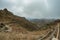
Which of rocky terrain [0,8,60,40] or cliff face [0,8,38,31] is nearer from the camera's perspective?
rocky terrain [0,8,60,40]

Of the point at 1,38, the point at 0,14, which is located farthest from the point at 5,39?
the point at 0,14

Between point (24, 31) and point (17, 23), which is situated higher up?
point (17, 23)

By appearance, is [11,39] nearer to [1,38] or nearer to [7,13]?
[1,38]

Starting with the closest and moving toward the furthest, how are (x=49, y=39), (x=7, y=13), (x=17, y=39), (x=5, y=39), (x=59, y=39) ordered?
(x=5, y=39) < (x=17, y=39) < (x=49, y=39) < (x=59, y=39) < (x=7, y=13)

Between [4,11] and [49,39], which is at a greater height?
[4,11]

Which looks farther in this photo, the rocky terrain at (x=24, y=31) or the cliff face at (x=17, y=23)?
Answer: the cliff face at (x=17, y=23)

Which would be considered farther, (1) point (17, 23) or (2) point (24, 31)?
(1) point (17, 23)

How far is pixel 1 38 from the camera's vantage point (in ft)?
64.4

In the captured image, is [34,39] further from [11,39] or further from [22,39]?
[11,39]

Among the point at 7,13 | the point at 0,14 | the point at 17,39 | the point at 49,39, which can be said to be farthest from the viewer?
the point at 7,13

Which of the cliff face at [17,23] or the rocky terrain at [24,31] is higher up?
the cliff face at [17,23]

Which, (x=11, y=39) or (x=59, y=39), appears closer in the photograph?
(x=11, y=39)

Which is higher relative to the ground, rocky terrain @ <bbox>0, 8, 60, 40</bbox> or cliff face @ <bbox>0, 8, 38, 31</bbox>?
cliff face @ <bbox>0, 8, 38, 31</bbox>

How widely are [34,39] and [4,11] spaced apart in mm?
62194
